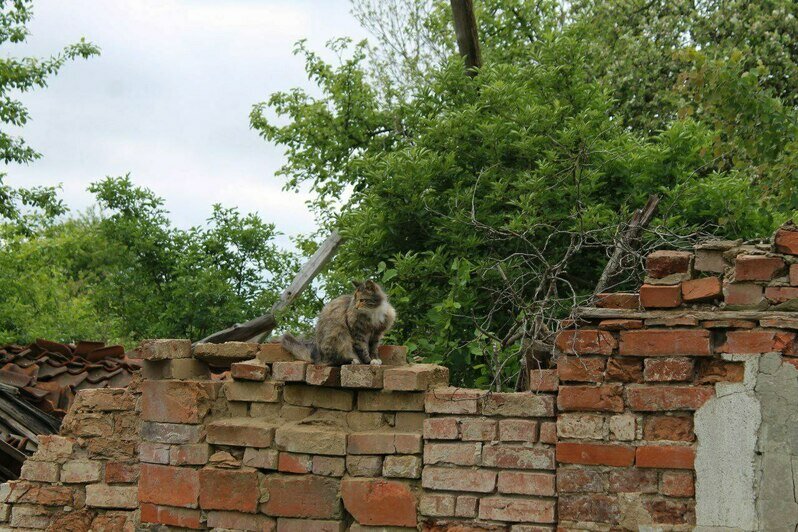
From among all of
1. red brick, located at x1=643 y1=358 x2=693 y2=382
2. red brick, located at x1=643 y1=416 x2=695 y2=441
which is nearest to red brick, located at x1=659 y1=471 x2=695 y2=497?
red brick, located at x1=643 y1=416 x2=695 y2=441

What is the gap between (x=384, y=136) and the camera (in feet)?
40.3

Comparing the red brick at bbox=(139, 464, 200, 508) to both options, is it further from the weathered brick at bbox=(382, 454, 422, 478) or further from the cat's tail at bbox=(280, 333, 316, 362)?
the weathered brick at bbox=(382, 454, 422, 478)

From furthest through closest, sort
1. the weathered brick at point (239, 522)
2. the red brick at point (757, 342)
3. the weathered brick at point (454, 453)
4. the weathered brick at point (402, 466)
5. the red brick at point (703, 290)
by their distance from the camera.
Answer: the weathered brick at point (239, 522)
the weathered brick at point (402, 466)
the weathered brick at point (454, 453)
the red brick at point (703, 290)
the red brick at point (757, 342)

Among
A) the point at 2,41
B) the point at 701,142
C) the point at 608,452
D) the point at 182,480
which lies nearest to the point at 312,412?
the point at 182,480

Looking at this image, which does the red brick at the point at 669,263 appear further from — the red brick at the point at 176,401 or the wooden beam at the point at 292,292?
the wooden beam at the point at 292,292

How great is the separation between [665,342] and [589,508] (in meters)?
0.86

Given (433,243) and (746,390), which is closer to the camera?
(746,390)

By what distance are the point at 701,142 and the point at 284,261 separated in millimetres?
6137

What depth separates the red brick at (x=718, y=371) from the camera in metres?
4.35

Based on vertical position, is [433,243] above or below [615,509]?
above

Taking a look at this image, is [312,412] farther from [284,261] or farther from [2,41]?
[2,41]

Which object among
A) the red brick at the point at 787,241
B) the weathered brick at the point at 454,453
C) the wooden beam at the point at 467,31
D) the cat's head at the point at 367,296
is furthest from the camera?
the wooden beam at the point at 467,31

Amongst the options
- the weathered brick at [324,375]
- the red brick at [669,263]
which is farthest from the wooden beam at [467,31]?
the red brick at [669,263]

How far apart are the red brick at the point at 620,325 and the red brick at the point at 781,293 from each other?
59cm
